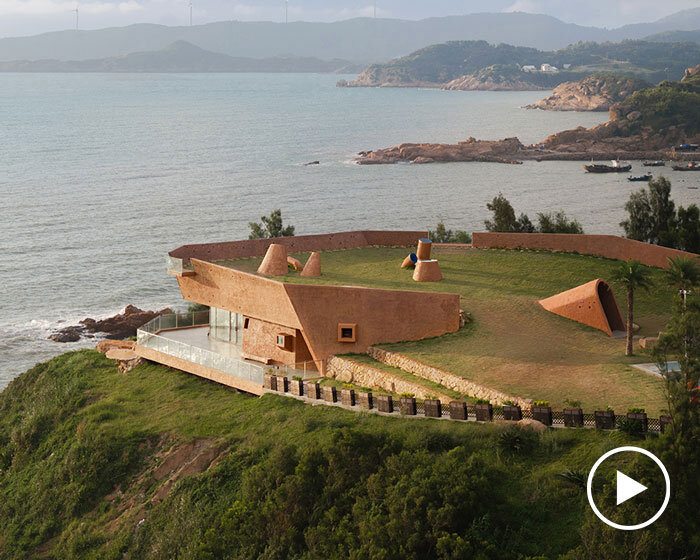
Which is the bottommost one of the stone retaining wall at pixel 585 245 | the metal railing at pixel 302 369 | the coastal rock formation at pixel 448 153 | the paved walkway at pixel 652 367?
the coastal rock formation at pixel 448 153

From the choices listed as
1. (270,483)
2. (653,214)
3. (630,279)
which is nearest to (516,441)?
(270,483)

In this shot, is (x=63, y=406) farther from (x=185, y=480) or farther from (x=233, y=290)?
(x=185, y=480)

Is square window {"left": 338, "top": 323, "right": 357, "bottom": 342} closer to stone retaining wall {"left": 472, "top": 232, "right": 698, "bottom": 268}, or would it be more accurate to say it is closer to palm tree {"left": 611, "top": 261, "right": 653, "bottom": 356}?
palm tree {"left": 611, "top": 261, "right": 653, "bottom": 356}

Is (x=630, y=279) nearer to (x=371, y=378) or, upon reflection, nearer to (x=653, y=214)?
(x=371, y=378)

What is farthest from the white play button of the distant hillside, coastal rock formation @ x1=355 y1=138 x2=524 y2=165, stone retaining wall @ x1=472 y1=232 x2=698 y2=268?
the distant hillside

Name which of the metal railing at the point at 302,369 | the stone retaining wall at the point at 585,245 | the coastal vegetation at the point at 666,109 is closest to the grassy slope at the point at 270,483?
the metal railing at the point at 302,369

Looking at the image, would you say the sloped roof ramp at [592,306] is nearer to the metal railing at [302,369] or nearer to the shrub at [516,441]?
the metal railing at [302,369]

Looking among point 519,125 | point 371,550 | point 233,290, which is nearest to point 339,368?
point 233,290
